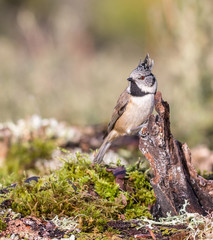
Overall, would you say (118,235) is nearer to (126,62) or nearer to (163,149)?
(163,149)

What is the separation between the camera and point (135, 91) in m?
4.45

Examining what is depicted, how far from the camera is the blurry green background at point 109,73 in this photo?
846 cm

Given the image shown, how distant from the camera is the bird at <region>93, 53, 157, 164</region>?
419cm

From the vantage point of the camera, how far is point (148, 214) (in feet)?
10.4

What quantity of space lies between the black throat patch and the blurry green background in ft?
2.21

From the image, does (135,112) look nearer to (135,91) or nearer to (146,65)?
(135,91)

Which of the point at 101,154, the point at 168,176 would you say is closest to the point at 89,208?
the point at 168,176

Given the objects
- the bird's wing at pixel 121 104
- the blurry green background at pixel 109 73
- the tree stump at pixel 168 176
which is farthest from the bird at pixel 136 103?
the tree stump at pixel 168 176

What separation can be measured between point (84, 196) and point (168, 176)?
676 mm

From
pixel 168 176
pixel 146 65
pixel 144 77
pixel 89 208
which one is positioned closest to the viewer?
pixel 89 208

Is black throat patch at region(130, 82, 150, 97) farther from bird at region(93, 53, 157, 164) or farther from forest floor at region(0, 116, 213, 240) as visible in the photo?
forest floor at region(0, 116, 213, 240)

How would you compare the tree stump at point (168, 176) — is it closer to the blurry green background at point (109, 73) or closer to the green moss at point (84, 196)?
the green moss at point (84, 196)

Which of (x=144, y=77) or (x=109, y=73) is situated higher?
(x=109, y=73)

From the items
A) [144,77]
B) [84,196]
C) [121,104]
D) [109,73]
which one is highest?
[109,73]
